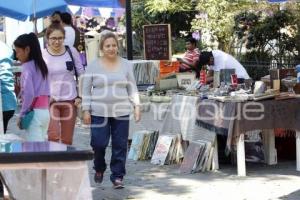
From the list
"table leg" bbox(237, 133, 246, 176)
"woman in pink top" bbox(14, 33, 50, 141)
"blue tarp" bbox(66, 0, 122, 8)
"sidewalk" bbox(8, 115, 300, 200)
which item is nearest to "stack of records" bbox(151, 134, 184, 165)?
"sidewalk" bbox(8, 115, 300, 200)

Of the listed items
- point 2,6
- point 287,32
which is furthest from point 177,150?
point 287,32

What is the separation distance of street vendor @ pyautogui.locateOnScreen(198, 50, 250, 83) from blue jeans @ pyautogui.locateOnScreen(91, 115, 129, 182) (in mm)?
2599

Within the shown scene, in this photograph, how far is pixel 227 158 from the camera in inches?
333

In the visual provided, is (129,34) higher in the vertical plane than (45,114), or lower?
higher

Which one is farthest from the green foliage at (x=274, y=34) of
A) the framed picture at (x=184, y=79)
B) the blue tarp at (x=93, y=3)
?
the framed picture at (x=184, y=79)

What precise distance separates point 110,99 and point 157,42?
5981 mm

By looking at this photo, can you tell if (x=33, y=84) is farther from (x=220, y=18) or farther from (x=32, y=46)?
(x=220, y=18)

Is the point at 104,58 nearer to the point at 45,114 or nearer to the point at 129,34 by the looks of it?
the point at 45,114

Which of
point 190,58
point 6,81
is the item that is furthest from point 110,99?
point 190,58

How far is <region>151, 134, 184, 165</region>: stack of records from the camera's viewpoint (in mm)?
8391

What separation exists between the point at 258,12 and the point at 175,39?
5.84 meters

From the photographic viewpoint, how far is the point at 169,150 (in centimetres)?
841

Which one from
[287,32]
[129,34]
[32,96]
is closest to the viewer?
[32,96]

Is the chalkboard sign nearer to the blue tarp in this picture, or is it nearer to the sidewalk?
the blue tarp
